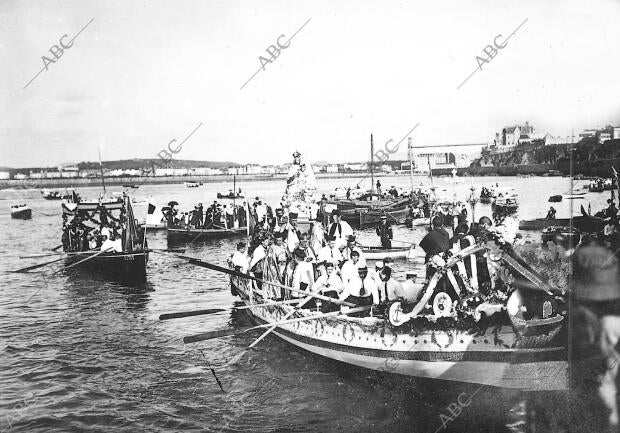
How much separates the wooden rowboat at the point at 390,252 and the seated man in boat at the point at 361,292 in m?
12.0

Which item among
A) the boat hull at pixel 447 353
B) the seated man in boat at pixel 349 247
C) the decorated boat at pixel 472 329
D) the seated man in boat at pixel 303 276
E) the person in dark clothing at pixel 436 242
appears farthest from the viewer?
the seated man in boat at pixel 349 247

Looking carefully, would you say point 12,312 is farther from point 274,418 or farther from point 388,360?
point 388,360

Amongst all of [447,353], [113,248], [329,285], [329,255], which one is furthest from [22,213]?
[447,353]

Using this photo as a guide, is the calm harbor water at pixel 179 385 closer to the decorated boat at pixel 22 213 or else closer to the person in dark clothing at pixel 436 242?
the person in dark clothing at pixel 436 242

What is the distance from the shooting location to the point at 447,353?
9.69 m

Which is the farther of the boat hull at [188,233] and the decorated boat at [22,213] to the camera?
the decorated boat at [22,213]

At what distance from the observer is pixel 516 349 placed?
29.8 ft

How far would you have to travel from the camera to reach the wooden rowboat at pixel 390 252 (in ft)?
77.5

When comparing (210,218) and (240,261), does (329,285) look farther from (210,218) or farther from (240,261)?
(210,218)

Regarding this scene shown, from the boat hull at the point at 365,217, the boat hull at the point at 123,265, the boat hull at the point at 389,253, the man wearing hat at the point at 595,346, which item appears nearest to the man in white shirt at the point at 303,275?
the man wearing hat at the point at 595,346

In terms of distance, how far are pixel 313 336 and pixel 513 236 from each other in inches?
201

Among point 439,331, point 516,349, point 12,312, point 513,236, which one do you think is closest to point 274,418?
point 439,331

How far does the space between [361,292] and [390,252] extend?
13589 millimetres

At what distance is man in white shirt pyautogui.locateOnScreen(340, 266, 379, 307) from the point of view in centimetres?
1123
